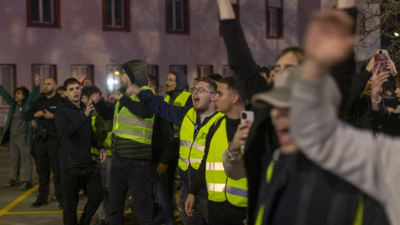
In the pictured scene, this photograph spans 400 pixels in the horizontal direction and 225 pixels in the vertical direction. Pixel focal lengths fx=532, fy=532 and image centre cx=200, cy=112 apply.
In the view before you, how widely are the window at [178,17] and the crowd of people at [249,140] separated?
45.6 ft

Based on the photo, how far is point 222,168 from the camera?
4453 mm

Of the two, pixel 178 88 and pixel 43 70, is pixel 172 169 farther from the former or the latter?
pixel 43 70

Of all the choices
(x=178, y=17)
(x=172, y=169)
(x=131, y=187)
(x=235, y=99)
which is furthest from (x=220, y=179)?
(x=178, y=17)

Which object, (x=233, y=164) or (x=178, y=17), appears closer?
(x=233, y=164)

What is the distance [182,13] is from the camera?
24.8 meters

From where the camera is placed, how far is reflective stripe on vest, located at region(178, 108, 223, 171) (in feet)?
19.1

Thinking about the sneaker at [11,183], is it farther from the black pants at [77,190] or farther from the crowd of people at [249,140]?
the black pants at [77,190]

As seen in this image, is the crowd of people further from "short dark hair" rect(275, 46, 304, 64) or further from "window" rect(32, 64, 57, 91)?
"window" rect(32, 64, 57, 91)

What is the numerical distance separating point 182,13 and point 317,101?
23.7 meters

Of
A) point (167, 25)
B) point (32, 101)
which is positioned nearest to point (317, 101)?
point (32, 101)

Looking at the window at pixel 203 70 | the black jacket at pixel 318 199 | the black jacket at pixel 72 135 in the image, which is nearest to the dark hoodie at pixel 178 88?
the black jacket at pixel 72 135

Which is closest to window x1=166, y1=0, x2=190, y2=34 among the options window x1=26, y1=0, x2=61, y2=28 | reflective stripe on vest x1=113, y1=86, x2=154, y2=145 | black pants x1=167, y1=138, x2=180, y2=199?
window x1=26, y1=0, x2=61, y2=28

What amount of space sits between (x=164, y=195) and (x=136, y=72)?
204 centimetres

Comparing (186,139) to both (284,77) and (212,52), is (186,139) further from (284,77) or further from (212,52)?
(212,52)
